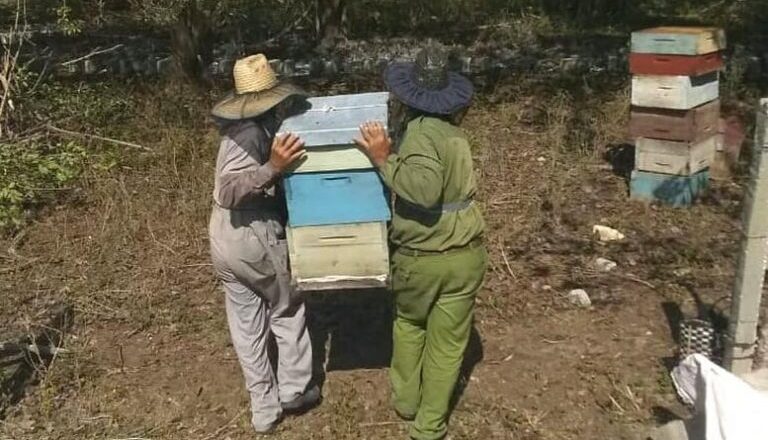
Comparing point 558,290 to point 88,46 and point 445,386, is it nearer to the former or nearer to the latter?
point 445,386

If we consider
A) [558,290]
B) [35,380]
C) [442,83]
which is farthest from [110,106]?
[442,83]

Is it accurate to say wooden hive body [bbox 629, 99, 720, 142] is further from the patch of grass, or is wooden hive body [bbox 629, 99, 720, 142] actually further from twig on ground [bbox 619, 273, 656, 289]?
the patch of grass

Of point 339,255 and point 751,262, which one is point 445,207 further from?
point 751,262

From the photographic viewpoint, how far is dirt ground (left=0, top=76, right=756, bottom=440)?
186 inches

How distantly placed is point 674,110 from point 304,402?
149 inches

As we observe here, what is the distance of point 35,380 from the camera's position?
5176 mm

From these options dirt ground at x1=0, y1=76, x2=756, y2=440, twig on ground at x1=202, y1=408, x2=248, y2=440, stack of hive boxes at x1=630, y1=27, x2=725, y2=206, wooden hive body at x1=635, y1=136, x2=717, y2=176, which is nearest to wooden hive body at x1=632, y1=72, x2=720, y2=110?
stack of hive boxes at x1=630, y1=27, x2=725, y2=206

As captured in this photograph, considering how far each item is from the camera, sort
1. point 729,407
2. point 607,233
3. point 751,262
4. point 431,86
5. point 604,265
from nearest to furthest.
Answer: point 729,407 < point 751,262 < point 431,86 < point 604,265 < point 607,233

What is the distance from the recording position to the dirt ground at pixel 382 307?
4.71 m

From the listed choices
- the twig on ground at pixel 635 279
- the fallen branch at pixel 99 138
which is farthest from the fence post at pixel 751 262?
the fallen branch at pixel 99 138

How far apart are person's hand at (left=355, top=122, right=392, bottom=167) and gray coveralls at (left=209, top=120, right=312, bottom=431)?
43cm

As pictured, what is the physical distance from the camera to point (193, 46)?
9789 mm

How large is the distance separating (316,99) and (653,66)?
3.47 m

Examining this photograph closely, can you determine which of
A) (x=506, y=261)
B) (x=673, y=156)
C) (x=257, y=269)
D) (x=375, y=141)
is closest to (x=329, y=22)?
(x=673, y=156)
